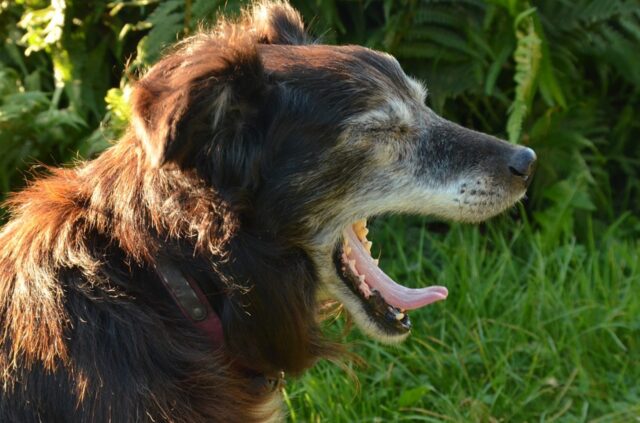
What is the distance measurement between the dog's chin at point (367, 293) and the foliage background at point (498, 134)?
787 mm

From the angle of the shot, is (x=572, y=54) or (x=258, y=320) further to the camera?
(x=572, y=54)

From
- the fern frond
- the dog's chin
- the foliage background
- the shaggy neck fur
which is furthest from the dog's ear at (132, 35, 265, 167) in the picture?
the fern frond

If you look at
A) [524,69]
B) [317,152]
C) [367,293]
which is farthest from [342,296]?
[524,69]

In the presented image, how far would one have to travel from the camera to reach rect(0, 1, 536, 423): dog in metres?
2.63

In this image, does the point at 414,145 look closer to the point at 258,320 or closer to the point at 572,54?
the point at 258,320

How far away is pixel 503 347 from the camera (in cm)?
418

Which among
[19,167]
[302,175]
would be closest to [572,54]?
[302,175]

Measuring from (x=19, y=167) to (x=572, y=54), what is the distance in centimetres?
312

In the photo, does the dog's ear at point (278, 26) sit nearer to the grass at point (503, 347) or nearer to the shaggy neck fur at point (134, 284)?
the shaggy neck fur at point (134, 284)

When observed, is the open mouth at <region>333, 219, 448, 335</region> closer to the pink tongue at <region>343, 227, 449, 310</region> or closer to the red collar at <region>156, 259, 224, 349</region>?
A: the pink tongue at <region>343, 227, 449, 310</region>

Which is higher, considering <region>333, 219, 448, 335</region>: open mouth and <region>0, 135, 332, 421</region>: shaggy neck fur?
<region>0, 135, 332, 421</region>: shaggy neck fur

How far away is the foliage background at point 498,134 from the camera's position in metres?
3.98

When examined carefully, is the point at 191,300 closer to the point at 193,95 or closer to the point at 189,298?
the point at 189,298

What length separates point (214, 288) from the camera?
111 inches
